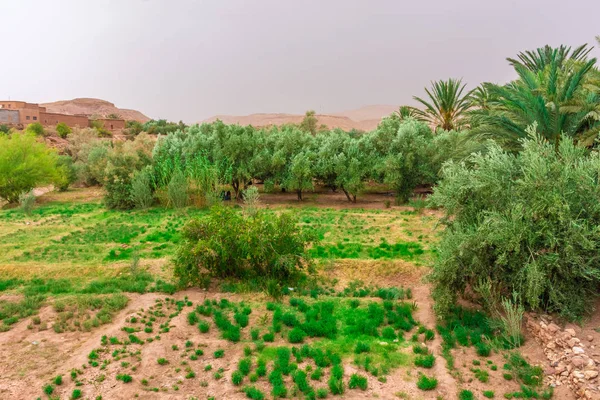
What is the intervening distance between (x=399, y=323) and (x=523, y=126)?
831 centimetres

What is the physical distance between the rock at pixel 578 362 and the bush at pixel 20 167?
2620cm

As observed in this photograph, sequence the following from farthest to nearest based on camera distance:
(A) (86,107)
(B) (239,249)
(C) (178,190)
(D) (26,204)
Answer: (A) (86,107)
(D) (26,204)
(C) (178,190)
(B) (239,249)

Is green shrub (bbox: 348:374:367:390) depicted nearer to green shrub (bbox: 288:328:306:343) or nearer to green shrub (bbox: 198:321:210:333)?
green shrub (bbox: 288:328:306:343)

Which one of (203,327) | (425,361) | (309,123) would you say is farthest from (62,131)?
(425,361)

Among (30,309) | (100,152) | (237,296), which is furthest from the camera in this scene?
(100,152)

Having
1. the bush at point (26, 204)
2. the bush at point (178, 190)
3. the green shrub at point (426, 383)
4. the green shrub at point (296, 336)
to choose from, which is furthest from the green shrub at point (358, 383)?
the bush at point (26, 204)

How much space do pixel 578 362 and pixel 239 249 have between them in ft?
22.3

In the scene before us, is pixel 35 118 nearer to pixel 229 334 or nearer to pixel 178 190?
pixel 178 190

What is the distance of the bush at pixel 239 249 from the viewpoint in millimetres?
9148

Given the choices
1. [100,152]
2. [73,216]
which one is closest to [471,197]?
[73,216]

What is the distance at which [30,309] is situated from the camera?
25.9 ft

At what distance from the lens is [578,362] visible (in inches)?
217

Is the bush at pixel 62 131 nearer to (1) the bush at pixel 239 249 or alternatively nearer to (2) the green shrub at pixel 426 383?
(1) the bush at pixel 239 249

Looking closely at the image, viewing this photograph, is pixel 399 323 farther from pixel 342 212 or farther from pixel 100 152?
pixel 100 152
